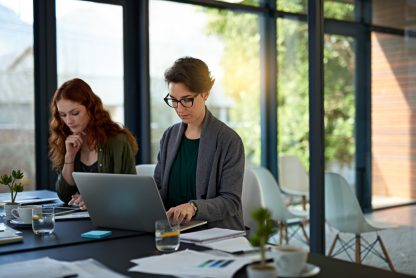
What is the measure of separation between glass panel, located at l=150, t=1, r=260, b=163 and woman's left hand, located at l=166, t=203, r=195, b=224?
9.28 ft

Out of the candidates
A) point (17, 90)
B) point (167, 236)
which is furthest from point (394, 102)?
point (17, 90)

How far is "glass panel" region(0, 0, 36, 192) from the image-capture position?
13.4 ft

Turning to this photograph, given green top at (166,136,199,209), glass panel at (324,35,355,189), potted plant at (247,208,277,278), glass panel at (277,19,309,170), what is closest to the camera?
potted plant at (247,208,277,278)

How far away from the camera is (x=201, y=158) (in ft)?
8.04

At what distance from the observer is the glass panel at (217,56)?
16.1 ft

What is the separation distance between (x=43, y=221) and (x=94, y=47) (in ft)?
9.17

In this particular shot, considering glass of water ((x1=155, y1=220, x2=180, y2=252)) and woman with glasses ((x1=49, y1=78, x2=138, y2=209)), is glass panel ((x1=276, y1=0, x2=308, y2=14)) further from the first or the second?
glass of water ((x1=155, y1=220, x2=180, y2=252))

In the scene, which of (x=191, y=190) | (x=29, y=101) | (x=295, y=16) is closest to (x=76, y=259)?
(x=191, y=190)

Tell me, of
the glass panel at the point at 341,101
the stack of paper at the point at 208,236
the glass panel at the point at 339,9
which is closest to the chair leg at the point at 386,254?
the glass panel at the point at 341,101

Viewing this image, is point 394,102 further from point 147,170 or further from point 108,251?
point 108,251

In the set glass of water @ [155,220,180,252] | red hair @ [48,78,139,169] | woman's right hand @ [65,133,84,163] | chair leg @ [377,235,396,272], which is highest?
red hair @ [48,78,139,169]

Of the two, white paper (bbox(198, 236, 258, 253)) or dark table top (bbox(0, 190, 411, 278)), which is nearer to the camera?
dark table top (bbox(0, 190, 411, 278))

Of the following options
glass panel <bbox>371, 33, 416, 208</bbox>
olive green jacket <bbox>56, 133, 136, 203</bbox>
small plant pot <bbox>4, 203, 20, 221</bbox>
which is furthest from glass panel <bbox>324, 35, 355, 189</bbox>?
small plant pot <bbox>4, 203, 20, 221</bbox>

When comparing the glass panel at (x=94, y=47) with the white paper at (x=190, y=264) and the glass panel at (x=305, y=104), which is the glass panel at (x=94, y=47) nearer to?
the glass panel at (x=305, y=104)
